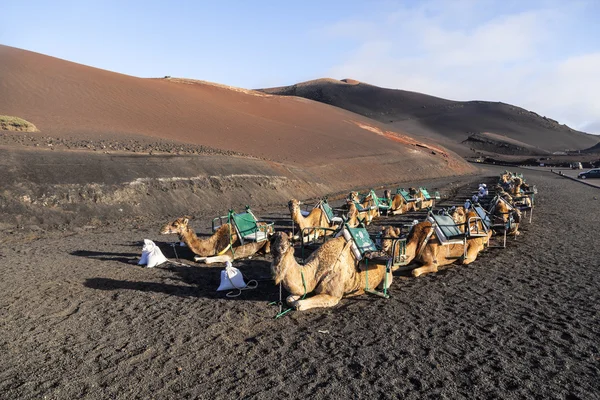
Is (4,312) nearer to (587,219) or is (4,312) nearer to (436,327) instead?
(436,327)

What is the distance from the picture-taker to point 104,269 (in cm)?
1002

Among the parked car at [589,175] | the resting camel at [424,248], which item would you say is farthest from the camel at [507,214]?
the parked car at [589,175]

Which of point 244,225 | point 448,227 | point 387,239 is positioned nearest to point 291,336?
point 387,239

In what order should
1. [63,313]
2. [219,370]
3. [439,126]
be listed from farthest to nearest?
[439,126], [63,313], [219,370]

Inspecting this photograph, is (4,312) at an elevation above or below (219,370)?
below

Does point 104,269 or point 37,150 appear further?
point 37,150

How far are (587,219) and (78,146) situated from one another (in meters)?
23.2

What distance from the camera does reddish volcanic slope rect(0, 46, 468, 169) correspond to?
32.9 metres

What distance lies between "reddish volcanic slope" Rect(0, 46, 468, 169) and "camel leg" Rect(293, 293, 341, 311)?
907 inches

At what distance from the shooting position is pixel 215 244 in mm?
10922

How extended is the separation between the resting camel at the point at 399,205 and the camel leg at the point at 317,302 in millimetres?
11783

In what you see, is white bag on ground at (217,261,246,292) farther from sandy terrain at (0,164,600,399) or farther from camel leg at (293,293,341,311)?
camel leg at (293,293,341,311)

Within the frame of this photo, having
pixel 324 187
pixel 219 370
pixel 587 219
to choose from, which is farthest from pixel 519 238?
pixel 324 187

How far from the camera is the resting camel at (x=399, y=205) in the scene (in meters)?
18.9
